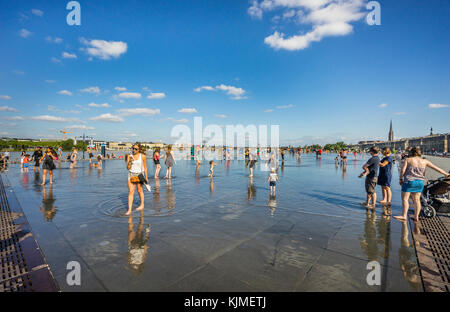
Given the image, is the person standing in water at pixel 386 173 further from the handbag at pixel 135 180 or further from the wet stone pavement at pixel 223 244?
the handbag at pixel 135 180

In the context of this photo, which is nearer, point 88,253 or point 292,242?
point 88,253

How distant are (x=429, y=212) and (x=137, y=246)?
7.31m

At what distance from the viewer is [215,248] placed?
373cm

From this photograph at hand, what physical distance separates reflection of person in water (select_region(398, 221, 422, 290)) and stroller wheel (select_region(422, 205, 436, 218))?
7.37ft

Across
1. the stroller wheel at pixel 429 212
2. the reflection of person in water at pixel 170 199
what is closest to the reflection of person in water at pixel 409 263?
the stroller wheel at pixel 429 212

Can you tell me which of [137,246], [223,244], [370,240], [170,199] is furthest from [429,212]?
[170,199]

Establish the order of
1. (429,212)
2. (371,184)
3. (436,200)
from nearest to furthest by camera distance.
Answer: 1. (429,212)
2. (436,200)
3. (371,184)

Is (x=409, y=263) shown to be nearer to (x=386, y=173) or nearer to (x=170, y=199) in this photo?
(x=386, y=173)

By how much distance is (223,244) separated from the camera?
389cm
